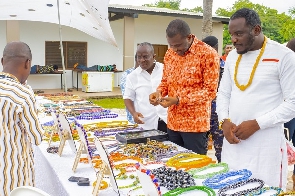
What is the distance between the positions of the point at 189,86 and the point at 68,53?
11.7 metres

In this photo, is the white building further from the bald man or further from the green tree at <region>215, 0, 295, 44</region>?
the green tree at <region>215, 0, 295, 44</region>

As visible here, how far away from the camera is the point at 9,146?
6.81 ft

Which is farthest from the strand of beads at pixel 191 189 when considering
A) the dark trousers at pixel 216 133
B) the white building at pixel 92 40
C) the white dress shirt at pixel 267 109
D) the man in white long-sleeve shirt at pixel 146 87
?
the white building at pixel 92 40

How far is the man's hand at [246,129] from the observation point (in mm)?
2461

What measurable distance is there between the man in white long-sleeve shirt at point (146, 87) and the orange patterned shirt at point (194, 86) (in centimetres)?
61

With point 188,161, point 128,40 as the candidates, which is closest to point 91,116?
point 188,161

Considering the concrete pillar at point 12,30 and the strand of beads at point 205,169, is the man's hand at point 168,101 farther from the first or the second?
the concrete pillar at point 12,30

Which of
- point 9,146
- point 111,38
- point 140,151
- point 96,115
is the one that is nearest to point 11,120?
point 9,146

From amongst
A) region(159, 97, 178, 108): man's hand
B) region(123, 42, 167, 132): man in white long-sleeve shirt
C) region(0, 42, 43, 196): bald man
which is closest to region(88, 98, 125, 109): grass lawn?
region(123, 42, 167, 132): man in white long-sleeve shirt

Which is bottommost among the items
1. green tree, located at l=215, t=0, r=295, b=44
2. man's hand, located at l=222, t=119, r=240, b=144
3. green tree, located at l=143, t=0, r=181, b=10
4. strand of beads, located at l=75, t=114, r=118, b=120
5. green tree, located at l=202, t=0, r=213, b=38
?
strand of beads, located at l=75, t=114, r=118, b=120

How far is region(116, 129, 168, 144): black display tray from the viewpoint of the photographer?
3.11 metres

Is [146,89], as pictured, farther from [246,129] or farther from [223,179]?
[223,179]

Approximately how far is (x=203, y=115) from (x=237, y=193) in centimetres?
122

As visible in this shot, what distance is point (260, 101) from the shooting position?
2.53 m
